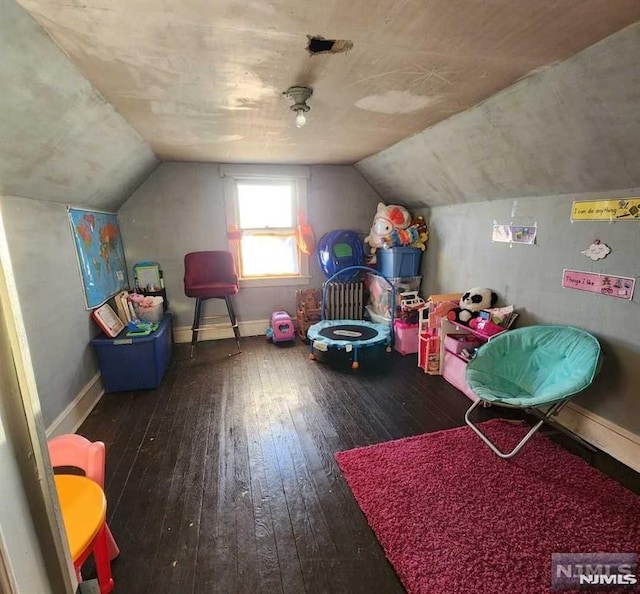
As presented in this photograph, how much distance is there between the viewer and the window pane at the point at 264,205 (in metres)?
4.18

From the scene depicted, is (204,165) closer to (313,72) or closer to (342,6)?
(313,72)

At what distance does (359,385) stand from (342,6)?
2.61m

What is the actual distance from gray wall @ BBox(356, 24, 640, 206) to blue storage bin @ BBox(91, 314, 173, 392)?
2.89m

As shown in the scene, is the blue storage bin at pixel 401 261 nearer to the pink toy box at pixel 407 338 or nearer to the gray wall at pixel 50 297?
the pink toy box at pixel 407 338

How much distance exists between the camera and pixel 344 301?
4375 millimetres

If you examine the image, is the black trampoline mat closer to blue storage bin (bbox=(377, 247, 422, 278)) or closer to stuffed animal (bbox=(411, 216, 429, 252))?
blue storage bin (bbox=(377, 247, 422, 278))

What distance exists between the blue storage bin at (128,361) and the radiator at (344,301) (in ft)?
6.70

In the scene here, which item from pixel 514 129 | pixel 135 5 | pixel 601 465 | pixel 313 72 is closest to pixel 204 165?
pixel 313 72

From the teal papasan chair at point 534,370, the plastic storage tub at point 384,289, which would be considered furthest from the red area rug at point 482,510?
the plastic storage tub at point 384,289

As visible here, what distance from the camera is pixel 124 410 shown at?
8.85ft

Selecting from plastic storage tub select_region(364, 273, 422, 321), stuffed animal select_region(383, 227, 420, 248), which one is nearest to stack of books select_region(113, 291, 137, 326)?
plastic storage tub select_region(364, 273, 422, 321)

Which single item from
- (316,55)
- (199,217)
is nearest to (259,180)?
(199,217)

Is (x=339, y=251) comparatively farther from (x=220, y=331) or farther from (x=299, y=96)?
(x=299, y=96)

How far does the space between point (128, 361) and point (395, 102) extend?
287 cm
